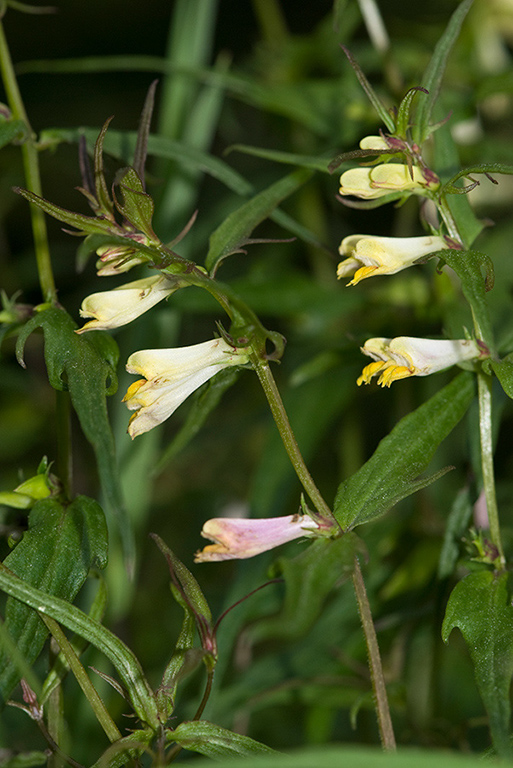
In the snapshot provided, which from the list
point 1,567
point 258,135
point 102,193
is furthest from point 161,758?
point 258,135

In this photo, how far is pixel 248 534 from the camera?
0.40m

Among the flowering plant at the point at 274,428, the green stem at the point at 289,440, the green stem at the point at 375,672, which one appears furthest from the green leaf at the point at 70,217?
the green stem at the point at 375,672

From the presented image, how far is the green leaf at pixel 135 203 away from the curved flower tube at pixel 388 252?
13 centimetres

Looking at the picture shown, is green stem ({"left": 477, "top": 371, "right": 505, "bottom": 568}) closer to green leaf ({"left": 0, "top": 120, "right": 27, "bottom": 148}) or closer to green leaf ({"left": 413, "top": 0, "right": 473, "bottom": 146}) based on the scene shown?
green leaf ({"left": 413, "top": 0, "right": 473, "bottom": 146})

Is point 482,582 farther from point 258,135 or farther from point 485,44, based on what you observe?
point 258,135

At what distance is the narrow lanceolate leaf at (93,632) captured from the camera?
352mm

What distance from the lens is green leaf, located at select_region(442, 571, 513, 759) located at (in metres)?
0.34

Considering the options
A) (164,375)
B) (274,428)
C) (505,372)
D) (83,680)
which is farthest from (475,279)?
(274,428)

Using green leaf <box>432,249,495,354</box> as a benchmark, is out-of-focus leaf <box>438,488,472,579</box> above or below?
below

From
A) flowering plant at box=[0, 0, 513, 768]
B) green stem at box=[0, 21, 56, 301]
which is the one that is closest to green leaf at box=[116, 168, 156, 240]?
flowering plant at box=[0, 0, 513, 768]

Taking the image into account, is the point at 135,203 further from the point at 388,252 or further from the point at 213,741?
the point at 213,741

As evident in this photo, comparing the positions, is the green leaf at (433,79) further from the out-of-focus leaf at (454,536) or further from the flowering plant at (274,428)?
the out-of-focus leaf at (454,536)

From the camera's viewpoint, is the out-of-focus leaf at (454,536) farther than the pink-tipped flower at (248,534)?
Yes

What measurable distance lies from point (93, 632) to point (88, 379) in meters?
0.13
